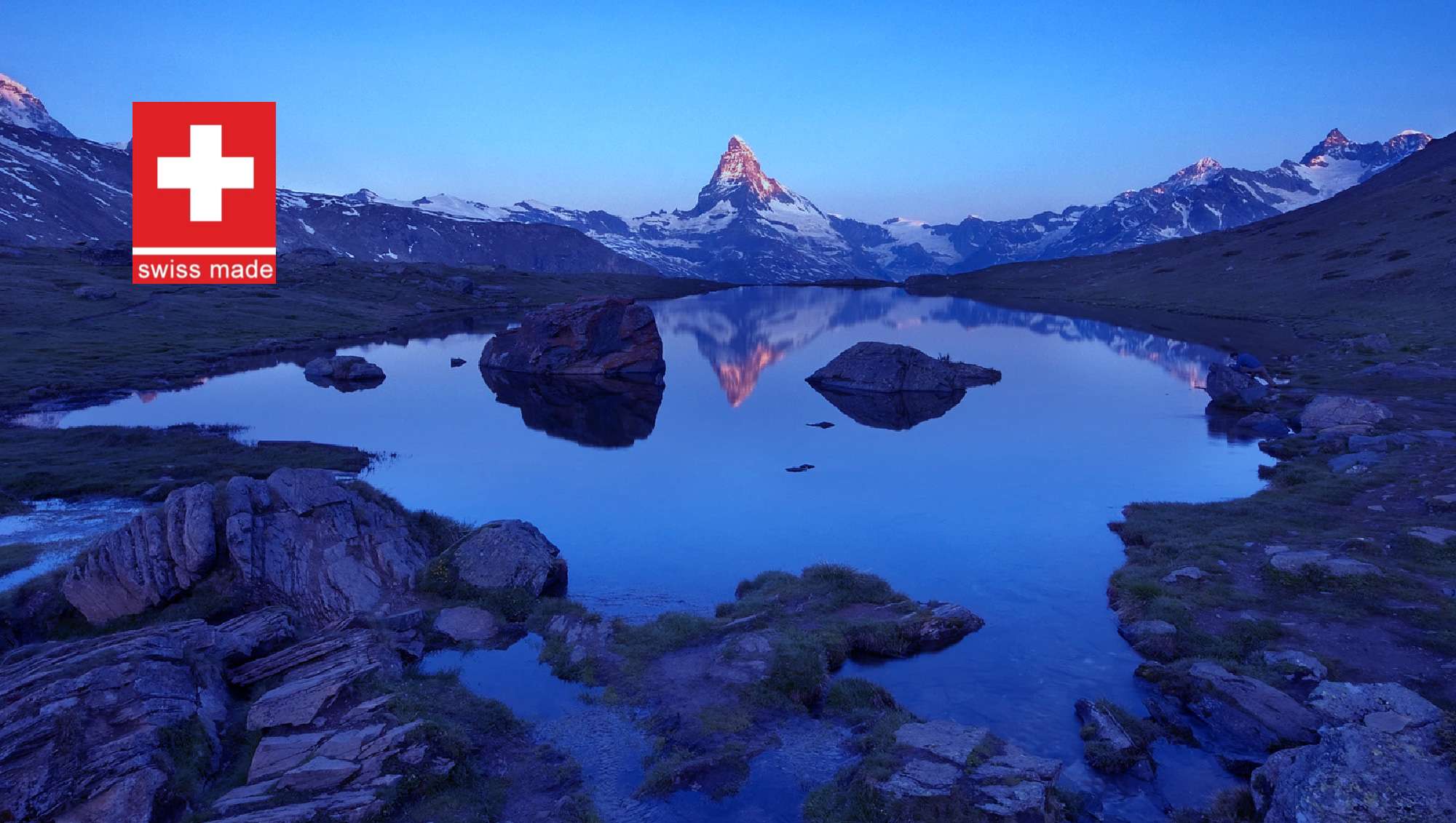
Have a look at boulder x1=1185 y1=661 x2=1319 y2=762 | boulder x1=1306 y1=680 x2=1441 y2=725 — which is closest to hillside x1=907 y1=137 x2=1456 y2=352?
boulder x1=1185 y1=661 x2=1319 y2=762

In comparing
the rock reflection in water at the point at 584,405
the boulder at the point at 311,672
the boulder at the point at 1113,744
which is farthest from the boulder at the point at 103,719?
the rock reflection in water at the point at 584,405

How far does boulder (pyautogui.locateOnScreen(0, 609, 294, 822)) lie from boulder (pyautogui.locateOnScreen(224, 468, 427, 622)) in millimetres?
5246

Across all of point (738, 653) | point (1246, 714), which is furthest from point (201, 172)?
point (1246, 714)

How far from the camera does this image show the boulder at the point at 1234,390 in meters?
59.2

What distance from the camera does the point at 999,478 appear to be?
44.8 meters

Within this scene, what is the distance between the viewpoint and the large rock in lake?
89.6m

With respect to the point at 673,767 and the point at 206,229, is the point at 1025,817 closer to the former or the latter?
the point at 673,767

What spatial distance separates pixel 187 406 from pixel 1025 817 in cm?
7012

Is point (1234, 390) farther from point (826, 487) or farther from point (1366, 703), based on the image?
point (1366, 703)

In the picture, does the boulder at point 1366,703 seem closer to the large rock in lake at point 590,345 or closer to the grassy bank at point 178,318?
the large rock in lake at point 590,345

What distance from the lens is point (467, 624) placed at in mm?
26312

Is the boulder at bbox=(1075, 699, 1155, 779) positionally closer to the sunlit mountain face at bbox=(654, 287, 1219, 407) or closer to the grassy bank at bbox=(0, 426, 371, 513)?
the grassy bank at bbox=(0, 426, 371, 513)

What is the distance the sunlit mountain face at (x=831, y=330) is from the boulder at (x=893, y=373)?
8837mm

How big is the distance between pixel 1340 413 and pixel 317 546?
180 feet
